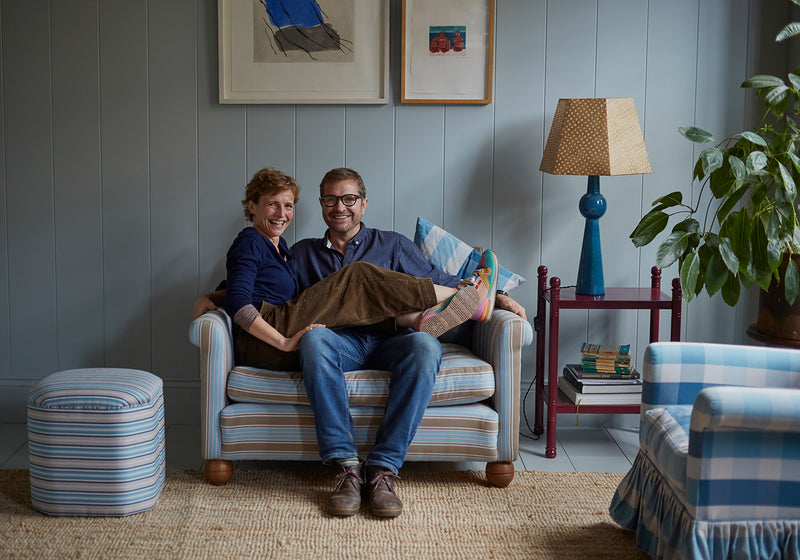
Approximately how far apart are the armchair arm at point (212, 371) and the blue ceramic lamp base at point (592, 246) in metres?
1.39

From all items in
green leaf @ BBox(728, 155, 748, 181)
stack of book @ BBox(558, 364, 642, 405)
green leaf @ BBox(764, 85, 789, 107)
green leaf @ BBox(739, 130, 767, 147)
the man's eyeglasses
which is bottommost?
stack of book @ BBox(558, 364, 642, 405)

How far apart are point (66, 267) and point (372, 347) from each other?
1477 millimetres

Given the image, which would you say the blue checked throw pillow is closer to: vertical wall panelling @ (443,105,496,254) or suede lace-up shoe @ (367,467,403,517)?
vertical wall panelling @ (443,105,496,254)

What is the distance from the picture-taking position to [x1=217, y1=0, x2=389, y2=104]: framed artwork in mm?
3240

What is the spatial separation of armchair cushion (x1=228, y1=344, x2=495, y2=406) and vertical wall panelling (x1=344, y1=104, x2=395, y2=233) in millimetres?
937

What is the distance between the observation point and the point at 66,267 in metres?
3.42

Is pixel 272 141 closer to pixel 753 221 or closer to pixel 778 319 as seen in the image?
→ pixel 753 221

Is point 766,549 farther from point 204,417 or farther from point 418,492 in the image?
point 204,417

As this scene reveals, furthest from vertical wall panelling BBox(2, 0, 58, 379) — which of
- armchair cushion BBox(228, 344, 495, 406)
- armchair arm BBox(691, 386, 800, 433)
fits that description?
armchair arm BBox(691, 386, 800, 433)

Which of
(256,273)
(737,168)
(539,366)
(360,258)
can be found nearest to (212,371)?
(256,273)

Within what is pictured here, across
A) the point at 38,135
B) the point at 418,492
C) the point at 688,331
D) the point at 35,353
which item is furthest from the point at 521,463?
the point at 38,135

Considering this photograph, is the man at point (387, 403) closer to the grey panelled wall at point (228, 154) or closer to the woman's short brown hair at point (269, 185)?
the woman's short brown hair at point (269, 185)

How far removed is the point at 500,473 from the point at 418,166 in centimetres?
134

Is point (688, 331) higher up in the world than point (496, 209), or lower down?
lower down
